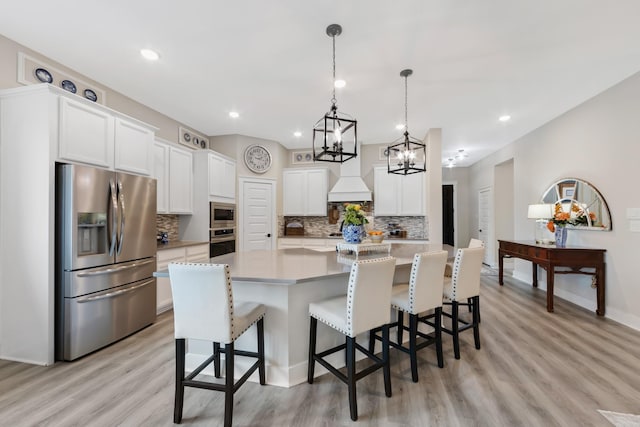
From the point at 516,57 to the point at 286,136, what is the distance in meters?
3.66

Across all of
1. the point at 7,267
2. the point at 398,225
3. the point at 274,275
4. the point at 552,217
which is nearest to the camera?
the point at 274,275

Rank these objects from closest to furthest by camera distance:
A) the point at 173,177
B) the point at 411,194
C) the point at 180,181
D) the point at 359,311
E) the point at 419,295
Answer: the point at 359,311 < the point at 419,295 < the point at 173,177 < the point at 180,181 < the point at 411,194

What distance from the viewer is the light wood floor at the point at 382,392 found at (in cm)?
176

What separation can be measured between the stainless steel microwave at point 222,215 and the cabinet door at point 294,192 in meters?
1.18

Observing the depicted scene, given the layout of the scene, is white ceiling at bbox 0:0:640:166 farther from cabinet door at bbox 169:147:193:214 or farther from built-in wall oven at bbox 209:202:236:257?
built-in wall oven at bbox 209:202:236:257

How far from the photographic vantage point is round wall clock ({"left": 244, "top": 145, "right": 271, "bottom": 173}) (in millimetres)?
5430

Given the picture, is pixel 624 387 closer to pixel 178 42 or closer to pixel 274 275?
pixel 274 275

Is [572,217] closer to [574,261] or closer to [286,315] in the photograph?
[574,261]

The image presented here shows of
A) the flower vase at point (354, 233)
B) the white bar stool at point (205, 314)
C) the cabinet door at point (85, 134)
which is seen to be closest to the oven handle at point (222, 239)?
the cabinet door at point (85, 134)

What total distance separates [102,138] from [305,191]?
3.62m

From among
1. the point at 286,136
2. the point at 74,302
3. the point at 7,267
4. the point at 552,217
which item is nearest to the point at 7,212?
the point at 7,267

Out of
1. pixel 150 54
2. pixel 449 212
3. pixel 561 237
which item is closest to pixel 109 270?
pixel 150 54

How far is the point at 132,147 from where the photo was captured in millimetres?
3135

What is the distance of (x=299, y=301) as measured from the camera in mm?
2125
